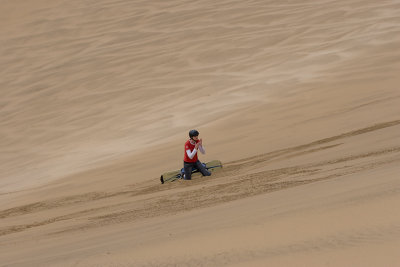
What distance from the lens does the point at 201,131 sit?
1317cm

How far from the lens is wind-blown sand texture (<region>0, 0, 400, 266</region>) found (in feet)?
14.0

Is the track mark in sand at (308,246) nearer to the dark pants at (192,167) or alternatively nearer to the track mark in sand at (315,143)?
the dark pants at (192,167)

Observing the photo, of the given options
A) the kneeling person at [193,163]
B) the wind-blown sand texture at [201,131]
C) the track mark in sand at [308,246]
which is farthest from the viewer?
the kneeling person at [193,163]

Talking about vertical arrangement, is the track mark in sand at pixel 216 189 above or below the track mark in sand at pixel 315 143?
below

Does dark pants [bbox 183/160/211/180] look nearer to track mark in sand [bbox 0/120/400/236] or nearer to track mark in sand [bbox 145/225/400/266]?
track mark in sand [bbox 0/120/400/236]

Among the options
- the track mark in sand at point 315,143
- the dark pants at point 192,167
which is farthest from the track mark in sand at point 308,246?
the track mark in sand at point 315,143

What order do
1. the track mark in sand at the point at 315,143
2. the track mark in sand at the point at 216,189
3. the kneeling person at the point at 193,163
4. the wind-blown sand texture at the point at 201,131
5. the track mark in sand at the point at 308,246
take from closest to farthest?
the track mark in sand at the point at 308,246
the wind-blown sand texture at the point at 201,131
the track mark in sand at the point at 216,189
the kneeling person at the point at 193,163
the track mark in sand at the point at 315,143

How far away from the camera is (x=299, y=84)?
15.2 metres

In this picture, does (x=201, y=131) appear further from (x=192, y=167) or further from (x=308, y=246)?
(x=308, y=246)

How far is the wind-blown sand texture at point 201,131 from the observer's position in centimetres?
425

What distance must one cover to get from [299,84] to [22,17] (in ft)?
55.0

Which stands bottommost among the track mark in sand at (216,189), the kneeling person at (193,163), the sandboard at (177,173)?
the track mark in sand at (216,189)

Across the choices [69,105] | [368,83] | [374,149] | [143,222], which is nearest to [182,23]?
[69,105]

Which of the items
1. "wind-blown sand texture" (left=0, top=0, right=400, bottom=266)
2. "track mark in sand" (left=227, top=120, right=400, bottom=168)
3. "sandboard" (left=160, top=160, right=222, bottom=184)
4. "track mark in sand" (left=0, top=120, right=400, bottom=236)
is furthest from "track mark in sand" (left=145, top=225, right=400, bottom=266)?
"track mark in sand" (left=227, top=120, right=400, bottom=168)
